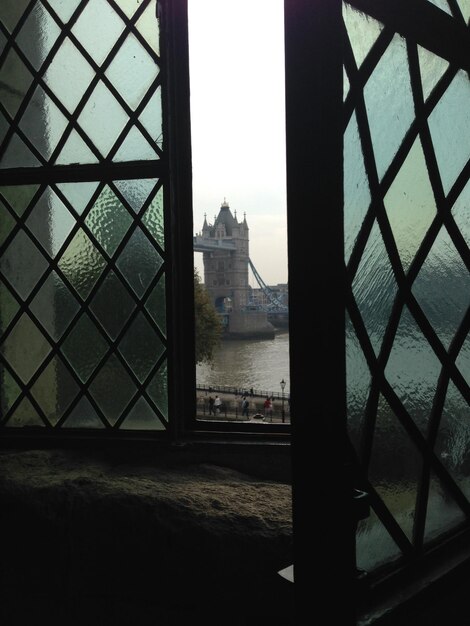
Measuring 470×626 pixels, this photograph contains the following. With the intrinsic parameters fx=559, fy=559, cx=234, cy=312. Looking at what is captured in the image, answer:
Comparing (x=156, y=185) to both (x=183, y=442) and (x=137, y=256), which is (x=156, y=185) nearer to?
(x=137, y=256)

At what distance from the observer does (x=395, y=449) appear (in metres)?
1.86

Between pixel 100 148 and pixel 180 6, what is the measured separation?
3.77 feet

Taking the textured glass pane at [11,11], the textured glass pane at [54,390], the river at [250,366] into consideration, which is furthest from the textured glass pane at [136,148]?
the river at [250,366]

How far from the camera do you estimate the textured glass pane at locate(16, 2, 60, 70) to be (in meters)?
4.32

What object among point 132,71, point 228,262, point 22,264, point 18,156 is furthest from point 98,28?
point 228,262

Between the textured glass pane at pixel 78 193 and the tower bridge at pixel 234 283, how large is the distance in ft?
87.7

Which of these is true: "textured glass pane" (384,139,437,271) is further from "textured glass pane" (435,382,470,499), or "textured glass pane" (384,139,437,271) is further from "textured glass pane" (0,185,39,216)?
"textured glass pane" (0,185,39,216)

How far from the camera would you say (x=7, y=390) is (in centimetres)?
458

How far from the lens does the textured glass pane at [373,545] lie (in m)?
1.67

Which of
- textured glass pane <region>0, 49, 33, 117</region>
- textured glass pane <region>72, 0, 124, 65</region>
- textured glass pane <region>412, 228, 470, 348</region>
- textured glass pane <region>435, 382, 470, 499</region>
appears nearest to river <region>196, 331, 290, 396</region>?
textured glass pane <region>0, 49, 33, 117</region>

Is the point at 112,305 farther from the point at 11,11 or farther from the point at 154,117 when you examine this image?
the point at 11,11

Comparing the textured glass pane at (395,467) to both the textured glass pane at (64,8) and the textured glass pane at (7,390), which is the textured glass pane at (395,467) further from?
the textured glass pane at (64,8)

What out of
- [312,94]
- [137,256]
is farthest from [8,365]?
[312,94]

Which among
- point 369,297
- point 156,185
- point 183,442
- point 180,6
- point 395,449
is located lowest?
point 183,442
